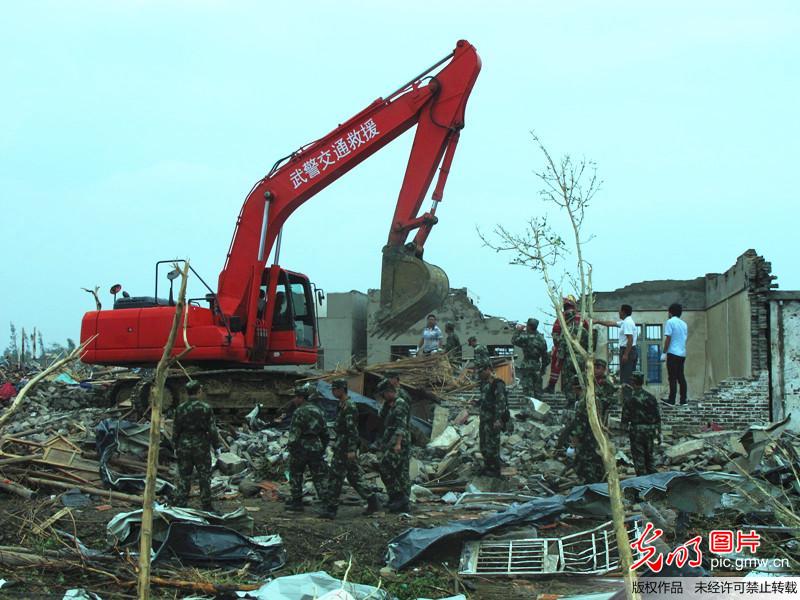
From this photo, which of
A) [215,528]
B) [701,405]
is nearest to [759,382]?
[701,405]

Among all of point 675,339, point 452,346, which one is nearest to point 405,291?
point 675,339

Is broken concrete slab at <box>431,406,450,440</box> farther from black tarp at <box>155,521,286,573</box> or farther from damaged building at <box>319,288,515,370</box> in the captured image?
damaged building at <box>319,288,515,370</box>

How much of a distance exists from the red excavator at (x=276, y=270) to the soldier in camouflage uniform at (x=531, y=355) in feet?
9.02

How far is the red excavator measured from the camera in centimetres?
1397

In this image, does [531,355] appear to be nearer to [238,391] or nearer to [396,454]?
[238,391]

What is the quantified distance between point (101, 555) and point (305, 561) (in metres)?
1.68

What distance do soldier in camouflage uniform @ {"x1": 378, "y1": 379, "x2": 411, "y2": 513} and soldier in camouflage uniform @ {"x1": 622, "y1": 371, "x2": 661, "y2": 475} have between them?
2.76 m

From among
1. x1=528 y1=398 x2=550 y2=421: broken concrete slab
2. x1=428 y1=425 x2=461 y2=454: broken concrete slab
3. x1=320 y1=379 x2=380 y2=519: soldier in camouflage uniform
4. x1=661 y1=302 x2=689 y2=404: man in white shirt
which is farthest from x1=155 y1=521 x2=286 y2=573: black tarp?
x1=661 y1=302 x2=689 y2=404: man in white shirt

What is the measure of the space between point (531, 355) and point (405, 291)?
323 cm

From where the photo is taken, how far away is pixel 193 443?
386 inches

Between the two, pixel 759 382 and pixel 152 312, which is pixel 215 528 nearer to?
pixel 152 312

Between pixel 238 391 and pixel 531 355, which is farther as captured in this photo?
pixel 531 355

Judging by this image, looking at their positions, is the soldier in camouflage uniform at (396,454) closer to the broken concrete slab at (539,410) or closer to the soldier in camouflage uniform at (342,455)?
the soldier in camouflage uniform at (342,455)

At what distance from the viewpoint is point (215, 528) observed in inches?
310
